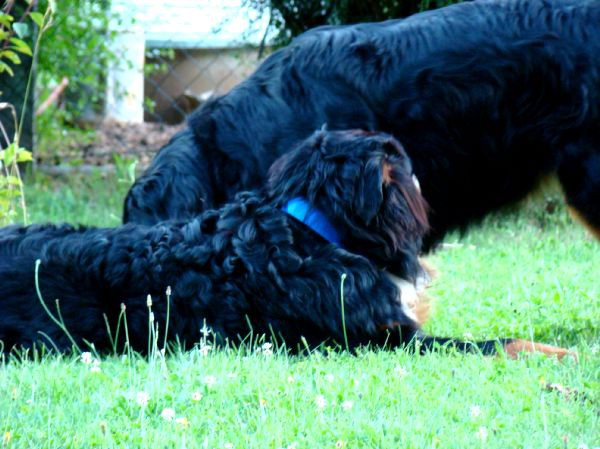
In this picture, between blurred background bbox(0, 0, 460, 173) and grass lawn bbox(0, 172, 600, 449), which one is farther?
blurred background bbox(0, 0, 460, 173)

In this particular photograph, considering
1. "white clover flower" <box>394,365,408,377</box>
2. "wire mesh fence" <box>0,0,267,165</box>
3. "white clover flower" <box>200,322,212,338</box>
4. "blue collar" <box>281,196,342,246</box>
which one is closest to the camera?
"white clover flower" <box>394,365,408,377</box>

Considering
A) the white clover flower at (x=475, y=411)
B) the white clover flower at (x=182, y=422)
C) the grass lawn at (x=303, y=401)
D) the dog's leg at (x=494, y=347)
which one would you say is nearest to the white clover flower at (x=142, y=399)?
the grass lawn at (x=303, y=401)

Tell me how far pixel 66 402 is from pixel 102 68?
6.60 m

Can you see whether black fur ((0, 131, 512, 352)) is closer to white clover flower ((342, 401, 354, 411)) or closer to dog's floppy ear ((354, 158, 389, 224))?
dog's floppy ear ((354, 158, 389, 224))

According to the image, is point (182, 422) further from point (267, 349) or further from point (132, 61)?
point (132, 61)

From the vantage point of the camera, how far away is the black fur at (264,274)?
3.72 metres

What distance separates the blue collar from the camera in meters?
3.81

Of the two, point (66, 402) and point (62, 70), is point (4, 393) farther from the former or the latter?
point (62, 70)

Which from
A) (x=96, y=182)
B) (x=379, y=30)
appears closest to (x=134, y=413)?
(x=379, y=30)

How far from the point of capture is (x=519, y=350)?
11.9ft

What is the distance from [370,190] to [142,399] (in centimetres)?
134

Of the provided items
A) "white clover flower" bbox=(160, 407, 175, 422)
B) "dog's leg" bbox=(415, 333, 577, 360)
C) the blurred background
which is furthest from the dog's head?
the blurred background

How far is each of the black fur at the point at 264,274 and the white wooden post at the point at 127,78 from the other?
5.82 metres

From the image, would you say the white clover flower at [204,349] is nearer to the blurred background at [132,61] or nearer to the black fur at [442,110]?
the black fur at [442,110]
